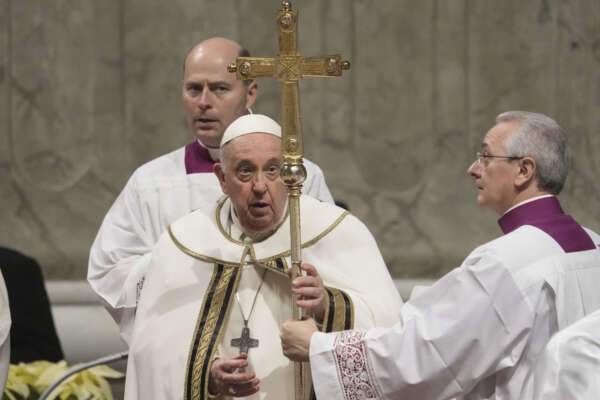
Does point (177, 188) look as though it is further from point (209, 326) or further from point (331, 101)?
point (331, 101)

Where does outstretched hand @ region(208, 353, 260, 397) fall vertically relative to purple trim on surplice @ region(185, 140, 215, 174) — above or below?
below

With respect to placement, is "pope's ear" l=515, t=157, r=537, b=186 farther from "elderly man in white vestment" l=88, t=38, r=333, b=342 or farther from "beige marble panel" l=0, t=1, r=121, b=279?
"beige marble panel" l=0, t=1, r=121, b=279

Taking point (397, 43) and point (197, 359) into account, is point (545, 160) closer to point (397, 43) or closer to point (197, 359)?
point (197, 359)

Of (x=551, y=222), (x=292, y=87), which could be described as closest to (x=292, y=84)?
(x=292, y=87)

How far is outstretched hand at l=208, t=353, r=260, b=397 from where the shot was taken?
12.7 feet

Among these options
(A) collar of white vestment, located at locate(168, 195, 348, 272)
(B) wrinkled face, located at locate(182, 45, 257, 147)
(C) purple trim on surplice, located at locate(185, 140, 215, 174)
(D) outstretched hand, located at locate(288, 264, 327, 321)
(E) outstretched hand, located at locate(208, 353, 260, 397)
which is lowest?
(E) outstretched hand, located at locate(208, 353, 260, 397)

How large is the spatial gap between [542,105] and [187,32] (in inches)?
96.7

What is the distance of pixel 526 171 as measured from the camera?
409 centimetres

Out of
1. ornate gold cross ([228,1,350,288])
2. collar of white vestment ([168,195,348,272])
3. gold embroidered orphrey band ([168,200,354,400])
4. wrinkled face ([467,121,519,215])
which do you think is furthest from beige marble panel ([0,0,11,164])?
wrinkled face ([467,121,519,215])

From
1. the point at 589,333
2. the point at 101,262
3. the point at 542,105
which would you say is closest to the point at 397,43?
the point at 542,105

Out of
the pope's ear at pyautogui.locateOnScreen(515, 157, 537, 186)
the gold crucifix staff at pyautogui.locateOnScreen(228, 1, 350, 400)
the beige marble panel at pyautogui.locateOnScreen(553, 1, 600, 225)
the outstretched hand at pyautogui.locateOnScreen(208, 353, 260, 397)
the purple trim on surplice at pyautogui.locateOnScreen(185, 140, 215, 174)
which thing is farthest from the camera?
the beige marble panel at pyautogui.locateOnScreen(553, 1, 600, 225)

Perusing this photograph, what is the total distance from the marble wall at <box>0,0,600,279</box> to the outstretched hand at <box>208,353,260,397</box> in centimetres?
393

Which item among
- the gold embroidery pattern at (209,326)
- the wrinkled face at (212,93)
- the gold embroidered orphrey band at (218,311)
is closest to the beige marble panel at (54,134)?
the wrinkled face at (212,93)

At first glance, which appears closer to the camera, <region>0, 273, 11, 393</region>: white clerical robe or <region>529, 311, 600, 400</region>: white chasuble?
<region>529, 311, 600, 400</region>: white chasuble
